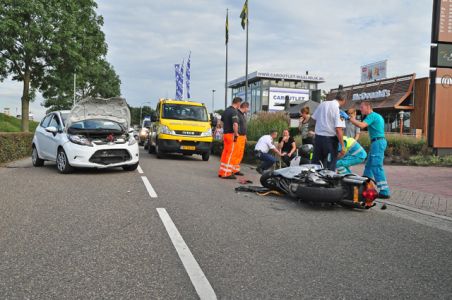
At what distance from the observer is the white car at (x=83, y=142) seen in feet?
31.6

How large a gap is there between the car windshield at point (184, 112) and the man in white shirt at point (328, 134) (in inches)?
338

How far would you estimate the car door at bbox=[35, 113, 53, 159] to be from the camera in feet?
36.2

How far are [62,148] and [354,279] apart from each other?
8089 millimetres

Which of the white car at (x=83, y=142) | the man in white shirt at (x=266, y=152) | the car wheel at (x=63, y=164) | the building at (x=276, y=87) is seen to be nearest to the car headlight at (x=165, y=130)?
the white car at (x=83, y=142)

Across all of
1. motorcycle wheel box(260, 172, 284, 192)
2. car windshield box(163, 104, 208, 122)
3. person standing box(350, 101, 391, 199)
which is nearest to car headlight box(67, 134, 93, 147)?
motorcycle wheel box(260, 172, 284, 192)

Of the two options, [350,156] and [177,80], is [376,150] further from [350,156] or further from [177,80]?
[177,80]

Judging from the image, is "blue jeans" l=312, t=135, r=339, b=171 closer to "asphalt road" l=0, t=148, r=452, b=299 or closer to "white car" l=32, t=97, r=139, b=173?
"asphalt road" l=0, t=148, r=452, b=299

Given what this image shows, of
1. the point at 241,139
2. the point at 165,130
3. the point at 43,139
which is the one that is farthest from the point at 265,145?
the point at 43,139

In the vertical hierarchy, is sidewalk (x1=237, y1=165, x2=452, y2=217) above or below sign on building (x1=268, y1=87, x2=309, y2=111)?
below

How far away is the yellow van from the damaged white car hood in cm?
203

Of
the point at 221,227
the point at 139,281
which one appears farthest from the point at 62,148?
the point at 139,281

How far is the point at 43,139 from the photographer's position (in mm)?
11141

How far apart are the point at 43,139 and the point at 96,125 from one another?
1.52 meters

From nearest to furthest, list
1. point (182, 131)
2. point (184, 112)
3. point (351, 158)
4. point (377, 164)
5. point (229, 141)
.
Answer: point (377, 164) → point (351, 158) → point (229, 141) → point (182, 131) → point (184, 112)
